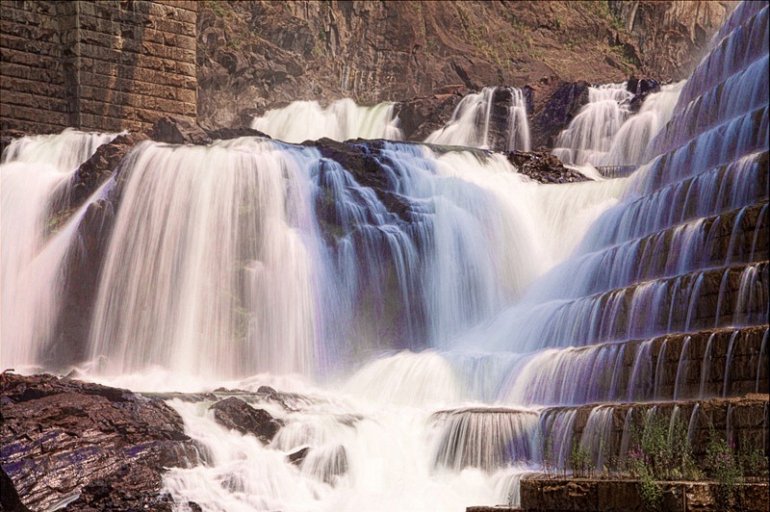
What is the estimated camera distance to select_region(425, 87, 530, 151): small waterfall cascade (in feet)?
162

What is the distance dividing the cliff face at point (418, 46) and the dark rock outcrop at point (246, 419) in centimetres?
2720

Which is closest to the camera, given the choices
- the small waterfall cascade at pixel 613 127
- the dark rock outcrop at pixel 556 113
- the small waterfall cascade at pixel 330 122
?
the small waterfall cascade at pixel 613 127

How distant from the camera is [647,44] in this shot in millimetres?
69438

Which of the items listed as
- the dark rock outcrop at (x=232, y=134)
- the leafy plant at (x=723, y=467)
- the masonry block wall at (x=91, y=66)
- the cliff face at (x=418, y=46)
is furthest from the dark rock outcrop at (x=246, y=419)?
the cliff face at (x=418, y=46)

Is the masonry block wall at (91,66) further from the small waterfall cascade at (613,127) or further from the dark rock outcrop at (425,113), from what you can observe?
the small waterfall cascade at (613,127)

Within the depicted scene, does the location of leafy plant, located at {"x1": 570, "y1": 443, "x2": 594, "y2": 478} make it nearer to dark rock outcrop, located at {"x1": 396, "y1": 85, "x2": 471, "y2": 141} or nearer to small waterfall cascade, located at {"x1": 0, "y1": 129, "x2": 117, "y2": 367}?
small waterfall cascade, located at {"x1": 0, "y1": 129, "x2": 117, "y2": 367}

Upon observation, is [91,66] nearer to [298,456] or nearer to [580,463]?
[298,456]

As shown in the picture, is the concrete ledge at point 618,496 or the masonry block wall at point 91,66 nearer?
the concrete ledge at point 618,496

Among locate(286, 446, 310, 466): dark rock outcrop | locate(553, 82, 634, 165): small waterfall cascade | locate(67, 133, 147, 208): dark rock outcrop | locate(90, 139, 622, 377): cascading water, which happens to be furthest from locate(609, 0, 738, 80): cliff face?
locate(286, 446, 310, 466): dark rock outcrop

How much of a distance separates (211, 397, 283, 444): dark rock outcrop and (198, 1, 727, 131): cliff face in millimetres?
27205

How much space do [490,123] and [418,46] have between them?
45.5 feet

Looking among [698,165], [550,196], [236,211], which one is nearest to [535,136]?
[550,196]

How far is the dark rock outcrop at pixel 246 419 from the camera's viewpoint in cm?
2598

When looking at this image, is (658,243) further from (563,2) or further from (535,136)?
(563,2)
